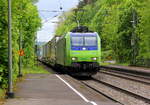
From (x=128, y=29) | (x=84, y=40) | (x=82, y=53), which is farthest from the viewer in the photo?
(x=128, y=29)

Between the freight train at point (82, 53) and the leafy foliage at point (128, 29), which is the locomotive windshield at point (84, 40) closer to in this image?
the freight train at point (82, 53)

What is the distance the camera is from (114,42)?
76.8 metres

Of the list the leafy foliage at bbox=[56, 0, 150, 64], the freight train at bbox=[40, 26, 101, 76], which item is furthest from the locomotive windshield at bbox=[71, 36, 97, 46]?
the leafy foliage at bbox=[56, 0, 150, 64]

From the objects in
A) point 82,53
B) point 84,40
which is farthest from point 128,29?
→ point 82,53

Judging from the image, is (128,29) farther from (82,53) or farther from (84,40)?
(82,53)

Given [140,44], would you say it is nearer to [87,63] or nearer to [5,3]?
[87,63]

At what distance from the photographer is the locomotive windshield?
33.9 metres

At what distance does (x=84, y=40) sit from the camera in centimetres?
3409

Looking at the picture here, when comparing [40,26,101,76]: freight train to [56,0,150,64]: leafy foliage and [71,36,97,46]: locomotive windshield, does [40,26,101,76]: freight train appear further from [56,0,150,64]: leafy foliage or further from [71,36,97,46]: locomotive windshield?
[56,0,150,64]: leafy foliage

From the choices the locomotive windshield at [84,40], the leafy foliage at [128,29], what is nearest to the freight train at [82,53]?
the locomotive windshield at [84,40]

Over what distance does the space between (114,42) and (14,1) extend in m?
57.0

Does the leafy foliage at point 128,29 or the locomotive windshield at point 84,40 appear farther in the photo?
the leafy foliage at point 128,29

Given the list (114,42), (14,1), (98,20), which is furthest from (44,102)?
(98,20)

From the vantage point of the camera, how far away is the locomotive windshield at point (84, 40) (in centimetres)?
3391
